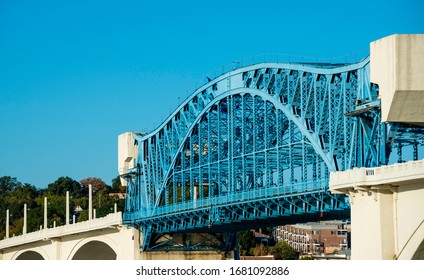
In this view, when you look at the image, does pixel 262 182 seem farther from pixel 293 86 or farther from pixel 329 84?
pixel 329 84

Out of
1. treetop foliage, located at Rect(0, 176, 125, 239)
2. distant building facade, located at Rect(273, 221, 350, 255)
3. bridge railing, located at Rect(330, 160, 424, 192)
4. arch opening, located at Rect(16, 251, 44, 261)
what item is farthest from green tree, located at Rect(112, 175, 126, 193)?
bridge railing, located at Rect(330, 160, 424, 192)

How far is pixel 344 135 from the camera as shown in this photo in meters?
41.0

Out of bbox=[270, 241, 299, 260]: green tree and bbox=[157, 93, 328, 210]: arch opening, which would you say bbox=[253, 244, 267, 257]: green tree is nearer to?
bbox=[270, 241, 299, 260]: green tree

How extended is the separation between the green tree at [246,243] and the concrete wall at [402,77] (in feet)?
193

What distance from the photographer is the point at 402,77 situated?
30.6 meters

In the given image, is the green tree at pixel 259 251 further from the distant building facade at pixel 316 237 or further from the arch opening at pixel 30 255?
the arch opening at pixel 30 255

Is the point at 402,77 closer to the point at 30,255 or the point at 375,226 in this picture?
the point at 375,226

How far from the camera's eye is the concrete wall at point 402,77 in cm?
3016

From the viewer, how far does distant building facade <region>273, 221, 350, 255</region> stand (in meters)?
97.2
